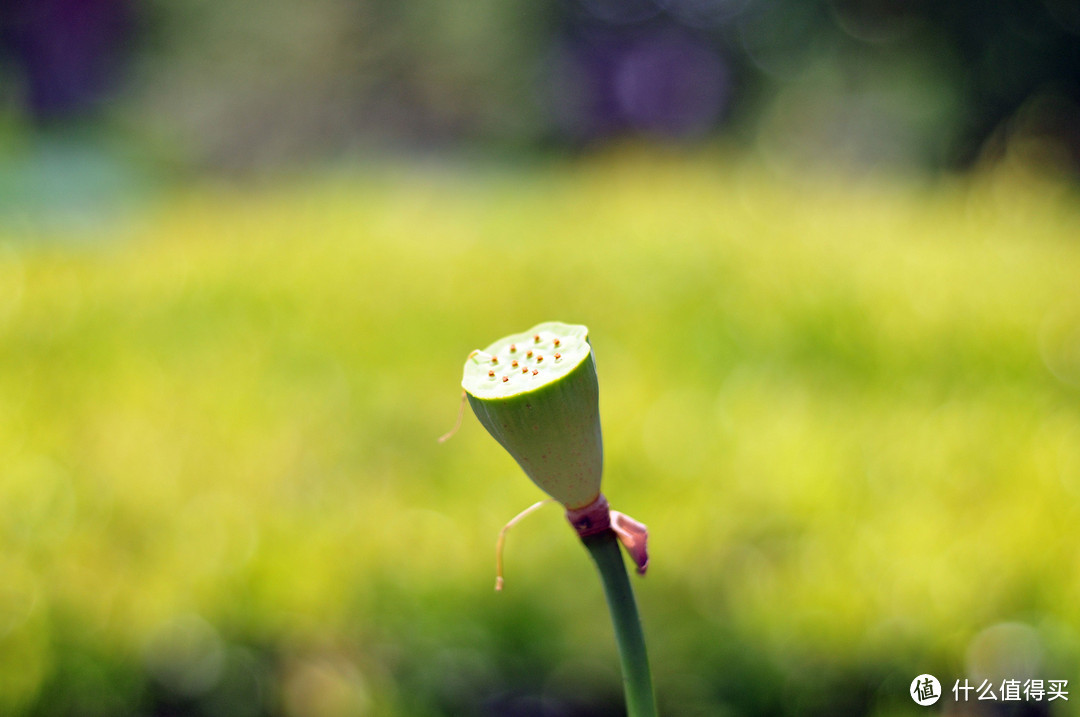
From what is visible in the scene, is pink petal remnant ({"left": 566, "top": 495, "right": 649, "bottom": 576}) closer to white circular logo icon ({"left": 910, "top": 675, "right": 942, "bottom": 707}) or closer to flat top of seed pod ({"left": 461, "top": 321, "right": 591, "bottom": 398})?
flat top of seed pod ({"left": 461, "top": 321, "right": 591, "bottom": 398})

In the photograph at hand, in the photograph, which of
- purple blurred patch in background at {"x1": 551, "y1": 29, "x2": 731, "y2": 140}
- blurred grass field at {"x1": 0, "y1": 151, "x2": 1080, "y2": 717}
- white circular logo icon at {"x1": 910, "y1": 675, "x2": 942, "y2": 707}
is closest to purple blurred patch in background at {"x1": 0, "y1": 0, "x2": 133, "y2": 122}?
purple blurred patch in background at {"x1": 551, "y1": 29, "x2": 731, "y2": 140}

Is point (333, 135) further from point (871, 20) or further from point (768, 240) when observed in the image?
point (768, 240)

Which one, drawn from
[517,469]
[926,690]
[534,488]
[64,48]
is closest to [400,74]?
[64,48]

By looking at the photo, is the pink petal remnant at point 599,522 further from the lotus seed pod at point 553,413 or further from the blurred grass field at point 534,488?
the blurred grass field at point 534,488

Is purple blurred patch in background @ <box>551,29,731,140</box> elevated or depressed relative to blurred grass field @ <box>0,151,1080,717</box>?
elevated

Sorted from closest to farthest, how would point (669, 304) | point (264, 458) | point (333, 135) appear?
point (264, 458)
point (669, 304)
point (333, 135)

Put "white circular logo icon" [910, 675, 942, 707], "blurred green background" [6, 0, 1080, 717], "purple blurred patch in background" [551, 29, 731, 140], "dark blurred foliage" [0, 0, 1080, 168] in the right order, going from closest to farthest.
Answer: "white circular logo icon" [910, 675, 942, 707], "blurred green background" [6, 0, 1080, 717], "dark blurred foliage" [0, 0, 1080, 168], "purple blurred patch in background" [551, 29, 731, 140]

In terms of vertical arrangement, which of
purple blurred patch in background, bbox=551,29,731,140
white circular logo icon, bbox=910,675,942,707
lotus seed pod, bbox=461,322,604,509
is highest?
purple blurred patch in background, bbox=551,29,731,140

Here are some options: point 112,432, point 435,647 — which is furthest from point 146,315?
point 435,647
